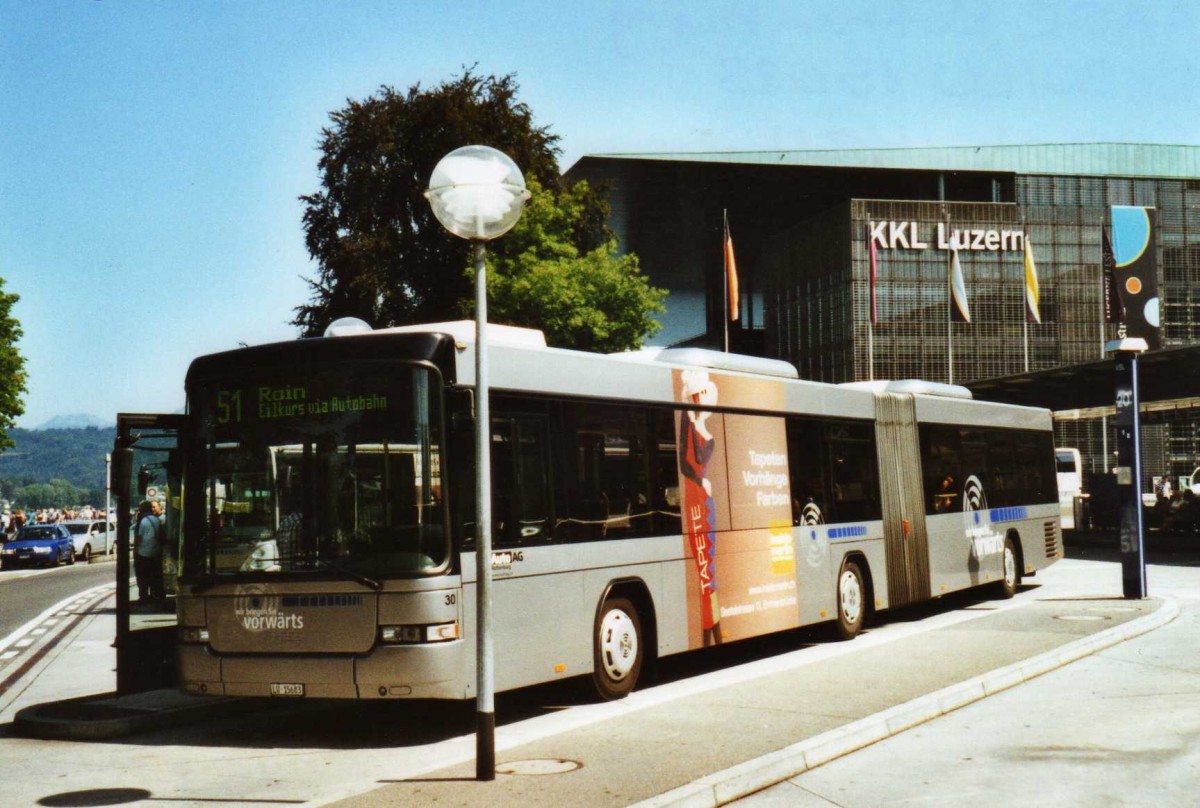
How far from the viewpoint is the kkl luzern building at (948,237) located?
7475 cm

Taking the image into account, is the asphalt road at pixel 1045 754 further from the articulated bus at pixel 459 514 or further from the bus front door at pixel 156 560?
the bus front door at pixel 156 560

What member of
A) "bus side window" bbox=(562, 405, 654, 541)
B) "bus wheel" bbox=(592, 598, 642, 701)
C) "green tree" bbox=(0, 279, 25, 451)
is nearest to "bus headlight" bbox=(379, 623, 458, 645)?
"bus side window" bbox=(562, 405, 654, 541)

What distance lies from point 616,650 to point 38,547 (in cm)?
3961

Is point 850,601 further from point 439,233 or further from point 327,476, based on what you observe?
point 439,233

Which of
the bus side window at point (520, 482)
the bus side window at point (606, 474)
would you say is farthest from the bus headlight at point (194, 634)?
the bus side window at point (606, 474)

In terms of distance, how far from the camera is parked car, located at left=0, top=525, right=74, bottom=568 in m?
45.4

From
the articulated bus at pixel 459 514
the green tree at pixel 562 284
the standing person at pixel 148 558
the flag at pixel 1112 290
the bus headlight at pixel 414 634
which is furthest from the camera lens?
the green tree at pixel 562 284

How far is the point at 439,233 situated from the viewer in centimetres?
3409

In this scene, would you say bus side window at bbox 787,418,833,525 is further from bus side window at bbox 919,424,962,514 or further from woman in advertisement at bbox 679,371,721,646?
bus side window at bbox 919,424,962,514

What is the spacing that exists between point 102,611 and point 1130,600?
54.8 ft

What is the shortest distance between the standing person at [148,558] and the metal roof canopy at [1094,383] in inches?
856

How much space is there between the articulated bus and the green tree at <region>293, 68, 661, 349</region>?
63.1 feet

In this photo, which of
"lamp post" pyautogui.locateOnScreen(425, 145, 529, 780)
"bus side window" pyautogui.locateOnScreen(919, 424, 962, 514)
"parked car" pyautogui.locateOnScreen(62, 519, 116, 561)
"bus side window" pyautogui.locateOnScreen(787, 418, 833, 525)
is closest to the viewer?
"lamp post" pyautogui.locateOnScreen(425, 145, 529, 780)

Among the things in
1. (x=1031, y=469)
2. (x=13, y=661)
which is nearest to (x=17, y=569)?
(x=13, y=661)
